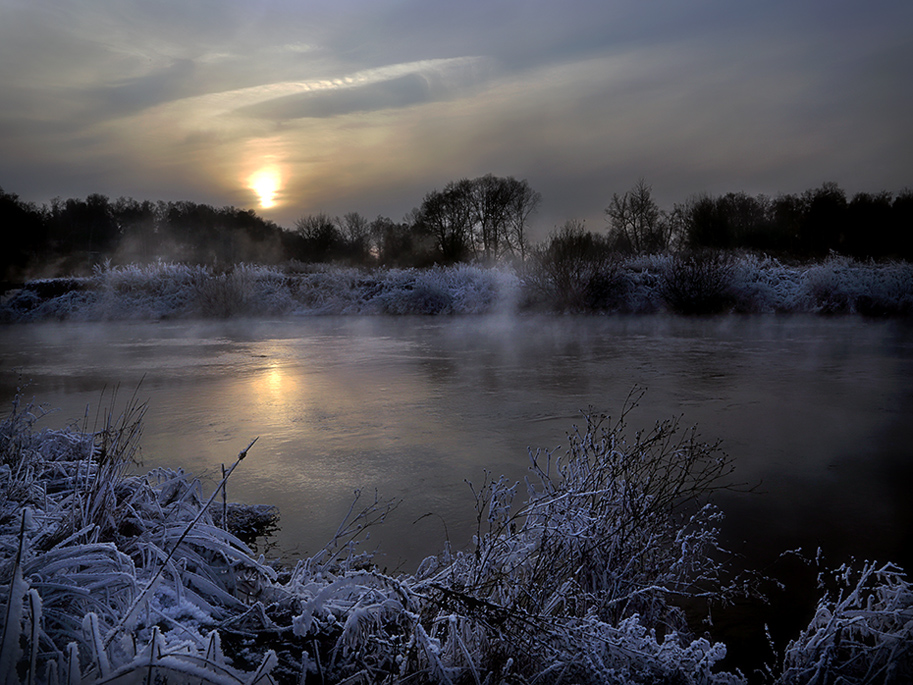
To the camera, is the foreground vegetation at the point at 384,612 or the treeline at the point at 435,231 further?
the treeline at the point at 435,231

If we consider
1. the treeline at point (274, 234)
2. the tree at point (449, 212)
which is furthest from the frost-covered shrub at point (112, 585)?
the tree at point (449, 212)

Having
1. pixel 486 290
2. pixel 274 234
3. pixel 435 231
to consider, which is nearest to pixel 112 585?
pixel 486 290

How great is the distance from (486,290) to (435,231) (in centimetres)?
2789

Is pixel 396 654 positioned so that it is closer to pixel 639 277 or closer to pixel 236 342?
pixel 236 342

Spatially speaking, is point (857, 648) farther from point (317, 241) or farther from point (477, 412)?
point (317, 241)

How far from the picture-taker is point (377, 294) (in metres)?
24.2

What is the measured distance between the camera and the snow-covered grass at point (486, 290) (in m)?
19.1

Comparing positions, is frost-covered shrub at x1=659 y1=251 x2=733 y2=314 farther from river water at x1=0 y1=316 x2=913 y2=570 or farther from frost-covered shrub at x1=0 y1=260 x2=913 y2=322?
river water at x1=0 y1=316 x2=913 y2=570

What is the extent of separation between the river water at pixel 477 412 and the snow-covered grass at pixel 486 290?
16.5 ft

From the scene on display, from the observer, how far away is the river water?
13.3ft

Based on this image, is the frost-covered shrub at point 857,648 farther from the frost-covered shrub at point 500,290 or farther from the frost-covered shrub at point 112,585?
the frost-covered shrub at point 500,290

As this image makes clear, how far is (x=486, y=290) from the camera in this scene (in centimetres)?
2180

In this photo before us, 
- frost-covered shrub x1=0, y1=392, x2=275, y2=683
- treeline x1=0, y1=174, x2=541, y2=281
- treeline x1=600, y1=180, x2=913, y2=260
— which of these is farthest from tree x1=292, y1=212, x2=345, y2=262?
frost-covered shrub x1=0, y1=392, x2=275, y2=683

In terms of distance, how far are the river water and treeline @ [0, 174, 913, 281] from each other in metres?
17.5
